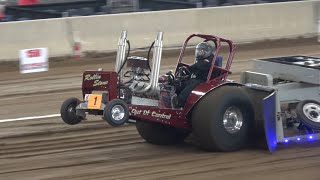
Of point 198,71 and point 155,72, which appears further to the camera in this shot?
point 198,71

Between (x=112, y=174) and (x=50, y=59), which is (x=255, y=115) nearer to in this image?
(x=112, y=174)

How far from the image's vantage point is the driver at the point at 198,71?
781cm

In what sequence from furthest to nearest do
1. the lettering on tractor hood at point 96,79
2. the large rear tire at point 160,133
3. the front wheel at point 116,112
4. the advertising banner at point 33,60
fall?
the advertising banner at point 33,60, the large rear tire at point 160,133, the lettering on tractor hood at point 96,79, the front wheel at point 116,112

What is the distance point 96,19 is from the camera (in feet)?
55.2

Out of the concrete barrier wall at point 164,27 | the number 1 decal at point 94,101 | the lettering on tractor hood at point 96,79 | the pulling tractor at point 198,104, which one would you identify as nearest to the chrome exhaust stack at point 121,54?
the pulling tractor at point 198,104

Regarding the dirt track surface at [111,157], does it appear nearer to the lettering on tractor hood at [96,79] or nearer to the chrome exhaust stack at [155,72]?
the chrome exhaust stack at [155,72]

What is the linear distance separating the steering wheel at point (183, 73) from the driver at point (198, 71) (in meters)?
0.04

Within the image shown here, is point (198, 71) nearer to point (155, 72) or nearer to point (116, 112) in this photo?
point (155, 72)

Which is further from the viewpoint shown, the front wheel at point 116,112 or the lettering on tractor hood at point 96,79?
the lettering on tractor hood at point 96,79

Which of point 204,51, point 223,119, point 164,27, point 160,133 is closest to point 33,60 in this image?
point 164,27

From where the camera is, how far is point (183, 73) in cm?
819

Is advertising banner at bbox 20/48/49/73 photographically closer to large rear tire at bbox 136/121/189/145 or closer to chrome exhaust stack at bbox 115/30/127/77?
large rear tire at bbox 136/121/189/145

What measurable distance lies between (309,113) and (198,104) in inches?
52.7

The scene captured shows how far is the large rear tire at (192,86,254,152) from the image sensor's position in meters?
7.52
